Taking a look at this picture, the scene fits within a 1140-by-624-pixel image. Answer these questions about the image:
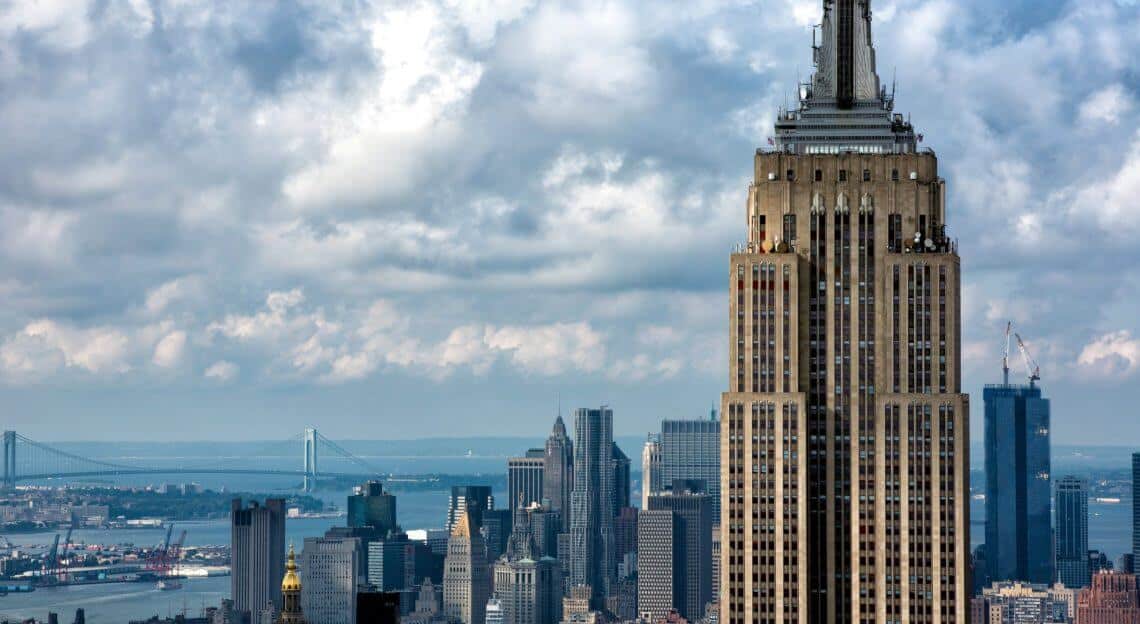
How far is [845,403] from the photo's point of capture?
6281 cm

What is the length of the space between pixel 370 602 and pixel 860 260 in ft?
227

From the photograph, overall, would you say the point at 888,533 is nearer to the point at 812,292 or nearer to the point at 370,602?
the point at 812,292

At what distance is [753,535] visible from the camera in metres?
62.7

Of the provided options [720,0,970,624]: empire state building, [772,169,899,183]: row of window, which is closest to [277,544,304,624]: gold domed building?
[720,0,970,624]: empire state building

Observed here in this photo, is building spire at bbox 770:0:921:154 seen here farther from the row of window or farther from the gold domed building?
the gold domed building

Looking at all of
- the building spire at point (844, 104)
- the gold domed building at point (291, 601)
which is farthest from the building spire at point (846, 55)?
the gold domed building at point (291, 601)

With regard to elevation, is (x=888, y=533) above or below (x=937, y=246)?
below

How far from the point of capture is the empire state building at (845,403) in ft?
203

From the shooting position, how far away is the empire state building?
61.9m

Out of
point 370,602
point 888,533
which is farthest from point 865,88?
point 370,602

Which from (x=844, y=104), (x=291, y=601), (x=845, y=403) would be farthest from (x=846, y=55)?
(x=291, y=601)

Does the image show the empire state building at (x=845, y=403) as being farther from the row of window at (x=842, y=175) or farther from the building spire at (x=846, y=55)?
the building spire at (x=846, y=55)

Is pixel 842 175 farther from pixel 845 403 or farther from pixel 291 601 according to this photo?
pixel 291 601

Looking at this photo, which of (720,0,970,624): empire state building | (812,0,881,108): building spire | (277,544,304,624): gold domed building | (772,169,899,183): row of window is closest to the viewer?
(720,0,970,624): empire state building
